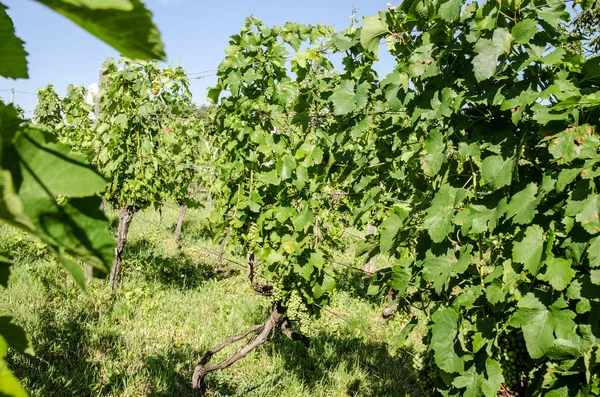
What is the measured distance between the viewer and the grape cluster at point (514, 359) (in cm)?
185

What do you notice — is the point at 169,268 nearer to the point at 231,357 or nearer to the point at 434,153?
the point at 231,357

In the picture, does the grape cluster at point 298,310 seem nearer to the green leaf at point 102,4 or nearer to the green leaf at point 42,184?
the green leaf at point 42,184

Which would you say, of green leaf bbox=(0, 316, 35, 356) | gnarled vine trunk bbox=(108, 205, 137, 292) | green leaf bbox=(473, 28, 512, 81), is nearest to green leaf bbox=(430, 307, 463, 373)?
green leaf bbox=(473, 28, 512, 81)

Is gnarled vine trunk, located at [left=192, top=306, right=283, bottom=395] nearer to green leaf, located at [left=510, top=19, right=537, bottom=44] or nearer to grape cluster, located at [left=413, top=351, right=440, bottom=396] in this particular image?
grape cluster, located at [left=413, top=351, right=440, bottom=396]

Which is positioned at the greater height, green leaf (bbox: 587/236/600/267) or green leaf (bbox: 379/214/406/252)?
green leaf (bbox: 587/236/600/267)

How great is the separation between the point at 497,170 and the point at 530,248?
12.4 inches

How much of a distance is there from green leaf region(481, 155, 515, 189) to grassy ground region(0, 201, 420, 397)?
1114 millimetres

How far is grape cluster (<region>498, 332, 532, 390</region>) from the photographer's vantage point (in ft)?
6.07

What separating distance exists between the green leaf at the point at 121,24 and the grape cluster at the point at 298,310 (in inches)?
125

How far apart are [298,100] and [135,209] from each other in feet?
13.7

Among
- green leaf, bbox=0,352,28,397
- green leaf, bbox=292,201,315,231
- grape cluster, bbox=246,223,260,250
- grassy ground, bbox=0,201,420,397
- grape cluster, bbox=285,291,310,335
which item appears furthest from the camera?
grassy ground, bbox=0,201,420,397

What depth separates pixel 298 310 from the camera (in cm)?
334

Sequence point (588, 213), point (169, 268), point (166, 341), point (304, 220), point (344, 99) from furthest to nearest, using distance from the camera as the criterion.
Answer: point (169, 268) → point (166, 341) → point (304, 220) → point (344, 99) → point (588, 213)

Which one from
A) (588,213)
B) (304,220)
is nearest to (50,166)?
(588,213)
